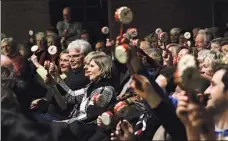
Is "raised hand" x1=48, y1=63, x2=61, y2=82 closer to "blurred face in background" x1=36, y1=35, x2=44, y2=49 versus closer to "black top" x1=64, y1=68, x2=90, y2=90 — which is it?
"black top" x1=64, y1=68, x2=90, y2=90

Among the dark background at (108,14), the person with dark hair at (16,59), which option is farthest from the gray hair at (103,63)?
the dark background at (108,14)

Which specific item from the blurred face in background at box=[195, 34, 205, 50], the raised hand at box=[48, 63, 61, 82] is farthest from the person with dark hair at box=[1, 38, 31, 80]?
the blurred face in background at box=[195, 34, 205, 50]

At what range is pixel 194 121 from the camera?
2.98 m

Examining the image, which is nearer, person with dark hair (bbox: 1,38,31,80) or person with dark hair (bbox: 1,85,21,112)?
person with dark hair (bbox: 1,85,21,112)

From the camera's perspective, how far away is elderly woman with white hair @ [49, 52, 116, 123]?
17.7 feet

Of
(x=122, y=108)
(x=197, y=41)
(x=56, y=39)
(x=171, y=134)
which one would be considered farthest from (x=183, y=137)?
(x=56, y=39)

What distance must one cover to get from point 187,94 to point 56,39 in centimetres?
617

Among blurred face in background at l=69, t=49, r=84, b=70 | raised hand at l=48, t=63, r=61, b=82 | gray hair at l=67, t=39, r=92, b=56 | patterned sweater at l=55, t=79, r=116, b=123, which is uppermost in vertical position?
gray hair at l=67, t=39, r=92, b=56

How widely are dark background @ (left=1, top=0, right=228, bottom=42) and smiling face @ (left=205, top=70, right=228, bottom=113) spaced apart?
7.74m

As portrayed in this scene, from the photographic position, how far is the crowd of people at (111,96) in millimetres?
3320

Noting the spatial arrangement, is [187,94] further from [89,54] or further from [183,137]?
[89,54]

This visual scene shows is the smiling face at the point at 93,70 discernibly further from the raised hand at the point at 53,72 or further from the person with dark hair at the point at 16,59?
the person with dark hair at the point at 16,59

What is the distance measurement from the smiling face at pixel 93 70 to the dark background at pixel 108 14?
542 cm

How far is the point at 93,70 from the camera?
5.82m
